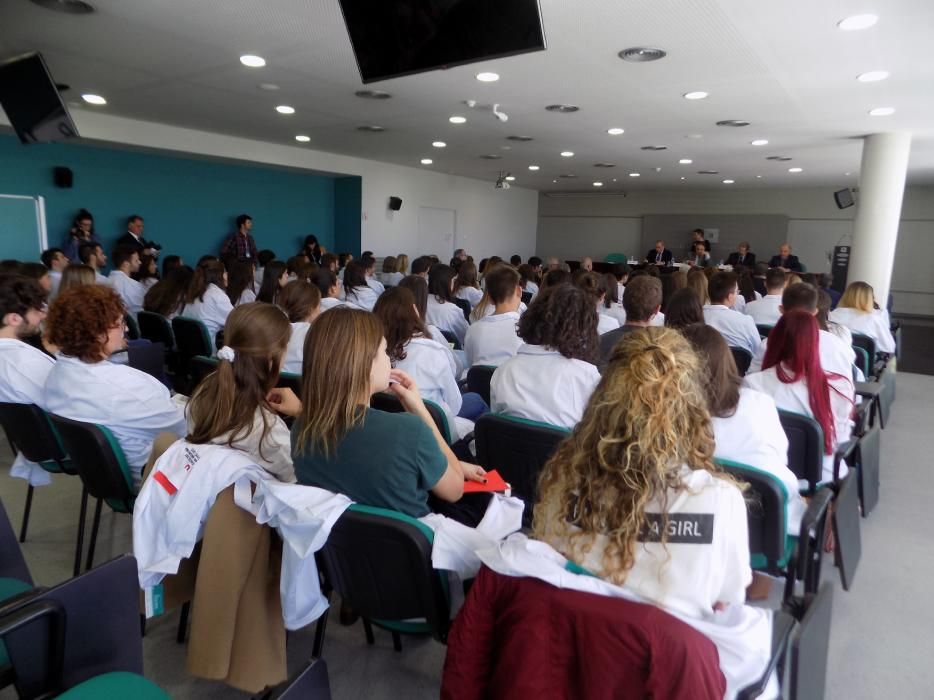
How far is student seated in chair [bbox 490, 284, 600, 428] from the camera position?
2.48 m

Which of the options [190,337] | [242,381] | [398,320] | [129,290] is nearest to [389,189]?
[129,290]

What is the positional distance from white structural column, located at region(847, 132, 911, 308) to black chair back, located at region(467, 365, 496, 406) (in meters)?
6.16

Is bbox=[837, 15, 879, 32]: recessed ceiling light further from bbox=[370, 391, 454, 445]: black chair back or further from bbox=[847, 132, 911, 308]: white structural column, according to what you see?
bbox=[847, 132, 911, 308]: white structural column

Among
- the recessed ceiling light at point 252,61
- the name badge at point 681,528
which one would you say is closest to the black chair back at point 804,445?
the name badge at point 681,528

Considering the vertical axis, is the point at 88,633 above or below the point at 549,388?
below

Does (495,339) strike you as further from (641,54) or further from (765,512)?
(641,54)

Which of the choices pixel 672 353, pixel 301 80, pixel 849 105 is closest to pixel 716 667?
pixel 672 353

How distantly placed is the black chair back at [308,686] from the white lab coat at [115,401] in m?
1.71

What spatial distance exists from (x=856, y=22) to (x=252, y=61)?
4403 millimetres

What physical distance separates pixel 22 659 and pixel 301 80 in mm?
5432

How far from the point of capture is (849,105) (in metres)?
5.93

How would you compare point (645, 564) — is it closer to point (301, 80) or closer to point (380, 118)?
point (301, 80)

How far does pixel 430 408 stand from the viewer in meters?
2.49

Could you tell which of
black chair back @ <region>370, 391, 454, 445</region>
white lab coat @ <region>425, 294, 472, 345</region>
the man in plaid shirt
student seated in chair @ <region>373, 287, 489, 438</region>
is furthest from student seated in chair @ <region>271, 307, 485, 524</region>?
the man in plaid shirt
